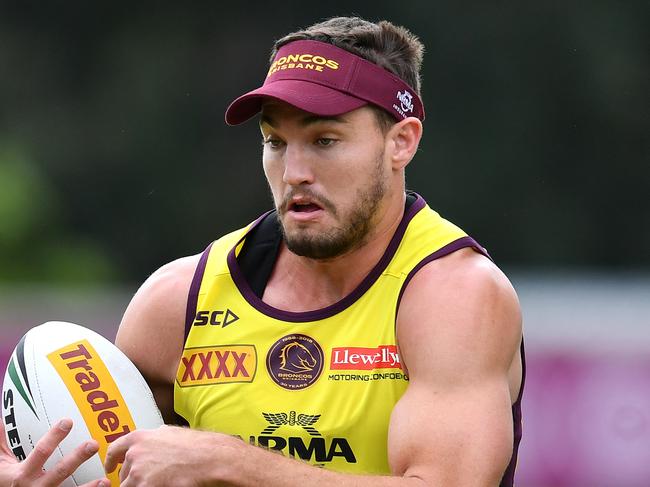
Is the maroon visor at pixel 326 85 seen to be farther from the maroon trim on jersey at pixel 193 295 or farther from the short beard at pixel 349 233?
the maroon trim on jersey at pixel 193 295

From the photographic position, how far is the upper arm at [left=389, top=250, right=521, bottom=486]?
13.9ft

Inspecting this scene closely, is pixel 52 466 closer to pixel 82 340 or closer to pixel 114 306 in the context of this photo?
pixel 82 340

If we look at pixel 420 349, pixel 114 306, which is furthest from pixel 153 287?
pixel 114 306

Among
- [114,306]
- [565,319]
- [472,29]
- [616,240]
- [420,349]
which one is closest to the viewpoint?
[420,349]

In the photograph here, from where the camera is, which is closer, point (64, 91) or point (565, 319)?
point (565, 319)

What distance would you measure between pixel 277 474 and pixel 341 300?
0.76m

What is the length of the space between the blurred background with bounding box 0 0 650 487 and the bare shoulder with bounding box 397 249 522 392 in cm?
1033

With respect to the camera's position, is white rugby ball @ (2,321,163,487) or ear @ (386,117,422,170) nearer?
white rugby ball @ (2,321,163,487)

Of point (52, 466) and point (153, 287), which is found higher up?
point (153, 287)

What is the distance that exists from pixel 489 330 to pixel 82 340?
1.38 m

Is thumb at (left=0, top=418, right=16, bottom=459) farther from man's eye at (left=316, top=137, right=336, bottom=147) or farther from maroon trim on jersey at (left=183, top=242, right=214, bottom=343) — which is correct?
man's eye at (left=316, top=137, right=336, bottom=147)

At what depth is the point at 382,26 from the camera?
4891mm

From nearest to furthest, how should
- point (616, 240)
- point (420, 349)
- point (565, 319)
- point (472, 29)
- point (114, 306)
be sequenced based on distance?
point (420, 349)
point (565, 319)
point (114, 306)
point (616, 240)
point (472, 29)

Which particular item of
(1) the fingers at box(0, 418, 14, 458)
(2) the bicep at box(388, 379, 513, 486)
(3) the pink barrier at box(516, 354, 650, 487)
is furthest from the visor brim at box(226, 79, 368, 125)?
(3) the pink barrier at box(516, 354, 650, 487)
